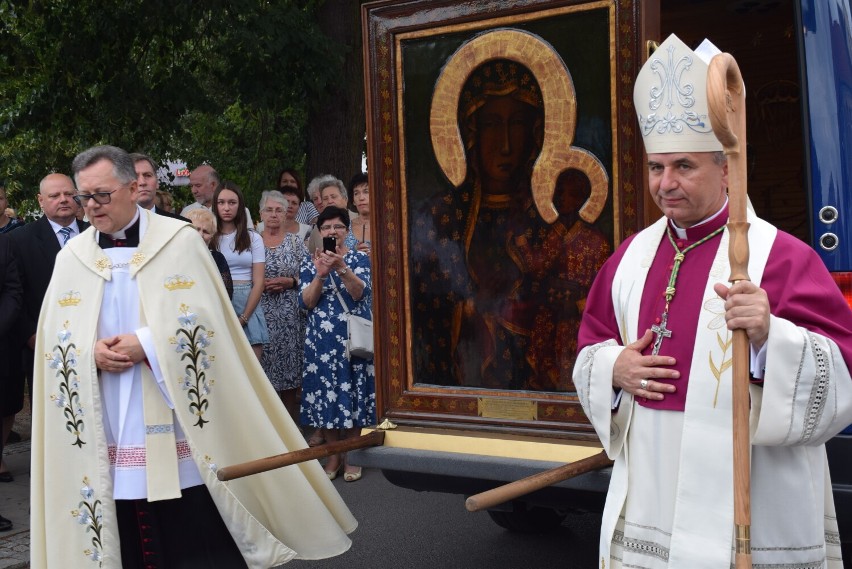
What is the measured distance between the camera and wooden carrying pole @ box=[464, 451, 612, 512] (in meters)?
3.34

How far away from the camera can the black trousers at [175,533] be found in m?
4.77

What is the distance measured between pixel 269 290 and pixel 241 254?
52 cm

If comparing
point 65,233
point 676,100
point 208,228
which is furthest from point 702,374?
point 65,233

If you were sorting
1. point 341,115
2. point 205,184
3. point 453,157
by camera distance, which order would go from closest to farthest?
point 453,157, point 205,184, point 341,115

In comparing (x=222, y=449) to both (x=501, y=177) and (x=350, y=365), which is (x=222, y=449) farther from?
(x=350, y=365)

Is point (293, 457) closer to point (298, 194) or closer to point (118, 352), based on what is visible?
point (118, 352)

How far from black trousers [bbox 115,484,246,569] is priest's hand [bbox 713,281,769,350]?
106 inches

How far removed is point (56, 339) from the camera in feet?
15.7

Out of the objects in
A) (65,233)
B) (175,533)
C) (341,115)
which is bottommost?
(175,533)

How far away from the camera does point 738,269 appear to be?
9.67ft

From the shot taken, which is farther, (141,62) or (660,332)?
(141,62)

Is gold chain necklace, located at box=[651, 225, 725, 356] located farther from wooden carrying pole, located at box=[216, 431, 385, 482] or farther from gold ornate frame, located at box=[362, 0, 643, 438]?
wooden carrying pole, located at box=[216, 431, 385, 482]

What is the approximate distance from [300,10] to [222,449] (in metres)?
7.80

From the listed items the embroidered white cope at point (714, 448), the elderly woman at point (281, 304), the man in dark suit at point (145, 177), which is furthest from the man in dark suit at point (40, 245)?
the embroidered white cope at point (714, 448)
